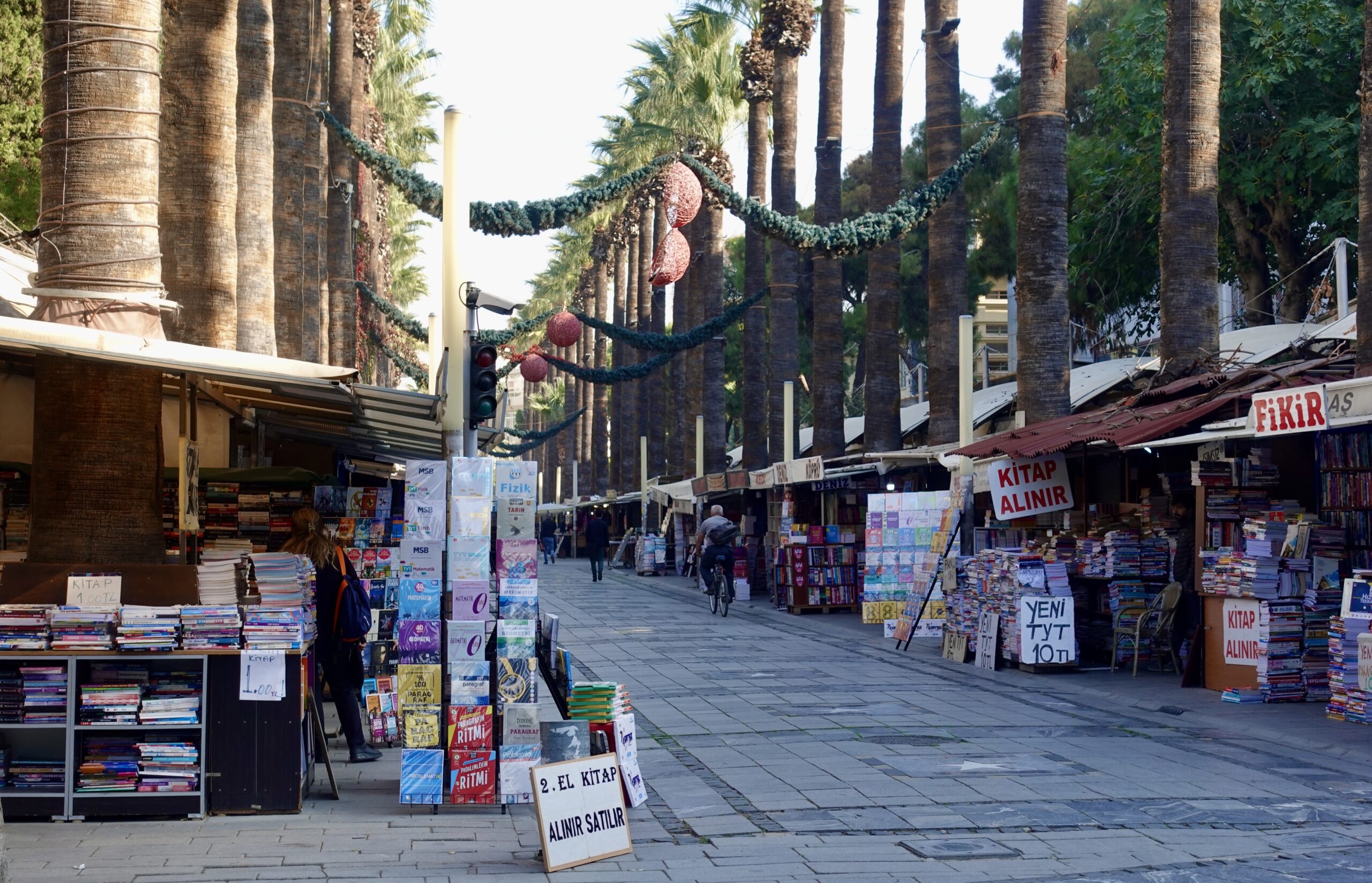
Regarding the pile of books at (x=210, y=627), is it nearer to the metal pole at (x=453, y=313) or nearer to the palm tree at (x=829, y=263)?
the metal pole at (x=453, y=313)

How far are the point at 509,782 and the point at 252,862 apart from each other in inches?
72.7

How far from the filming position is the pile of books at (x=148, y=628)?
8578 mm

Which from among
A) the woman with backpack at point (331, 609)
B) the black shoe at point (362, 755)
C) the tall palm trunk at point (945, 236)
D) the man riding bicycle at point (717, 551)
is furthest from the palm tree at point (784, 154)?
the woman with backpack at point (331, 609)

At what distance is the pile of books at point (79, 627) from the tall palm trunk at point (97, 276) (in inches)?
35.7

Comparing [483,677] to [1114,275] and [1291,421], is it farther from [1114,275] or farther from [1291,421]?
[1114,275]

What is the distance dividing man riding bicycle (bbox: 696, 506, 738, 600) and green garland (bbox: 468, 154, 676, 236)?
9705 millimetres

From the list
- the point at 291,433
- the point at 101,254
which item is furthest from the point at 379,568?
the point at 101,254

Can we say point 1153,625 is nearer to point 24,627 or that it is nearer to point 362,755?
point 362,755

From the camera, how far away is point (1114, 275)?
3111 cm

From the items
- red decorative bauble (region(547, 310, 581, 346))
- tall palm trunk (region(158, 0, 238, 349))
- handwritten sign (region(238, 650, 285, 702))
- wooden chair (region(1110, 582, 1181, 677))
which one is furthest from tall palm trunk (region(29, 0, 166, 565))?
red decorative bauble (region(547, 310, 581, 346))

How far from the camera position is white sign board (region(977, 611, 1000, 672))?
17.3m

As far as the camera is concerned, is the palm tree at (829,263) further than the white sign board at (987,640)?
Yes

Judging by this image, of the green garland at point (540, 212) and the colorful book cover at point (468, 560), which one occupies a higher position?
the green garland at point (540, 212)

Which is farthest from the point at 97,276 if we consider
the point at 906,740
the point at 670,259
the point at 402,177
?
the point at 670,259
